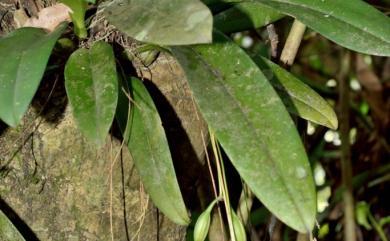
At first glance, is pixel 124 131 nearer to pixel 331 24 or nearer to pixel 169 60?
pixel 169 60

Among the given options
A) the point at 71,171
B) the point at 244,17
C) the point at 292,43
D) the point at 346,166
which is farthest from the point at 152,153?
the point at 346,166

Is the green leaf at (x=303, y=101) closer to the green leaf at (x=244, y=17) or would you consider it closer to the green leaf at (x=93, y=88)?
the green leaf at (x=244, y=17)

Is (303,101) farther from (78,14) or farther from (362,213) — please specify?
(362,213)

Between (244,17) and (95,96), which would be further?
(244,17)

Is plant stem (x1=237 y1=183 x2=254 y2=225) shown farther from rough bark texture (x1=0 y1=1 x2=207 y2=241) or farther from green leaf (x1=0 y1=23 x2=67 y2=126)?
green leaf (x1=0 y1=23 x2=67 y2=126)

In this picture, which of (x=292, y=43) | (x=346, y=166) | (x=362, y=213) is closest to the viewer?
(x=292, y=43)

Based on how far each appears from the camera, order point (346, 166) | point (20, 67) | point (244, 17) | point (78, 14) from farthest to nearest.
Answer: point (346, 166) → point (244, 17) → point (78, 14) → point (20, 67)

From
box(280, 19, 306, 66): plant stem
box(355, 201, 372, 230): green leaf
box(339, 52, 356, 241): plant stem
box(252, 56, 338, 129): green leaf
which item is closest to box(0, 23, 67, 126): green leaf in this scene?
box(252, 56, 338, 129): green leaf
